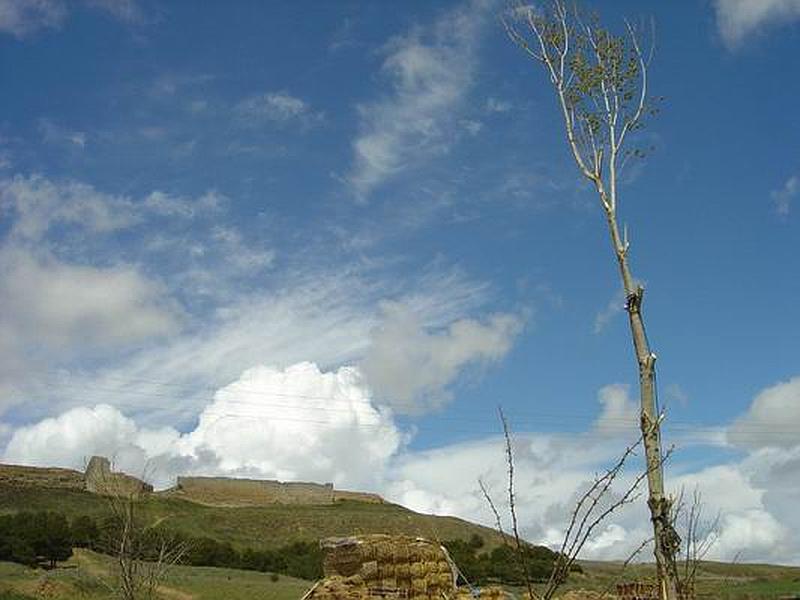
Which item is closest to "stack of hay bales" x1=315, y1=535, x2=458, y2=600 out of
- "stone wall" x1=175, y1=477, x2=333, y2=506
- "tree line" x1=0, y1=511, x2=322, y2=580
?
"tree line" x1=0, y1=511, x2=322, y2=580

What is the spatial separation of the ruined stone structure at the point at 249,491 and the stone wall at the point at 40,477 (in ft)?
31.1

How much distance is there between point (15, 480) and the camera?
8481 centimetres

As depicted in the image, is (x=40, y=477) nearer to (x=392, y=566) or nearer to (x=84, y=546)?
(x=84, y=546)

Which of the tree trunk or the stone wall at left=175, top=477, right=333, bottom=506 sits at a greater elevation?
the stone wall at left=175, top=477, right=333, bottom=506

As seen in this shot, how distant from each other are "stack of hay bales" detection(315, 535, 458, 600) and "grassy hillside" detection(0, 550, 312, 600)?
12196mm

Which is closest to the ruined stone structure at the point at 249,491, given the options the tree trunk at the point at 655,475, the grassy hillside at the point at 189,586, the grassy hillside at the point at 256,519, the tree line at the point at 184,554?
the grassy hillside at the point at 256,519

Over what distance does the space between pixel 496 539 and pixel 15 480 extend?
44.2 meters

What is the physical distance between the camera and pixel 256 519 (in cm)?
7625

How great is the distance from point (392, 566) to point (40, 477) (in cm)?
7943

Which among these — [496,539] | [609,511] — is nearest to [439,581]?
[609,511]

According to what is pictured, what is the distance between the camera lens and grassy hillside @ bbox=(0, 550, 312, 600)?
31.4 m

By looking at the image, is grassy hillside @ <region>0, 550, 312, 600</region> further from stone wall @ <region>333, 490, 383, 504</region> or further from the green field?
stone wall @ <region>333, 490, 383, 504</region>

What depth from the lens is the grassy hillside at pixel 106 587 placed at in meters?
31.4

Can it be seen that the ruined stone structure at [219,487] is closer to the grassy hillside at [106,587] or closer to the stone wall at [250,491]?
the stone wall at [250,491]
